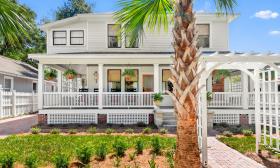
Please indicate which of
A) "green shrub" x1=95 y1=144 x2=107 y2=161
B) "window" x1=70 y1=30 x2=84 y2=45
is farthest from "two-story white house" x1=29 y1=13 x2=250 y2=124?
"green shrub" x1=95 y1=144 x2=107 y2=161

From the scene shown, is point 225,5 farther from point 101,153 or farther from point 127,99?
point 127,99

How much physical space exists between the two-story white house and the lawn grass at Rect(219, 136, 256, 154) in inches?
216

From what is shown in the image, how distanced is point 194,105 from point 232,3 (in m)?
2.47

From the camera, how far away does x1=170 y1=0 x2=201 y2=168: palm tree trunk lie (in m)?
6.07

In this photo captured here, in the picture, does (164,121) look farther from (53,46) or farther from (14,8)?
(14,8)

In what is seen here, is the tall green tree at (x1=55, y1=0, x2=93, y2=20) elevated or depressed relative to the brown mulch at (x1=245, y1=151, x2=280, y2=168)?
elevated

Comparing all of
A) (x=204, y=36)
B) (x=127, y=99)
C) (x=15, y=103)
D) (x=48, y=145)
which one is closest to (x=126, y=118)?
(x=127, y=99)

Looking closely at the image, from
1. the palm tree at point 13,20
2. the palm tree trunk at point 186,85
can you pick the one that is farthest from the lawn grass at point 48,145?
the palm tree at point 13,20

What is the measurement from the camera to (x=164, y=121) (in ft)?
59.2

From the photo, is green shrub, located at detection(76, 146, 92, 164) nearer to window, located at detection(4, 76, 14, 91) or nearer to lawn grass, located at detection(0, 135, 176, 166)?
lawn grass, located at detection(0, 135, 176, 166)

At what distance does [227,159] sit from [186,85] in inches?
163

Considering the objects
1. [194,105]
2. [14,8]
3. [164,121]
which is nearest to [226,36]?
[164,121]

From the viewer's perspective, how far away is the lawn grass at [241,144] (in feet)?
35.8

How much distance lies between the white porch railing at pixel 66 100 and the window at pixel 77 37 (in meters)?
4.83
